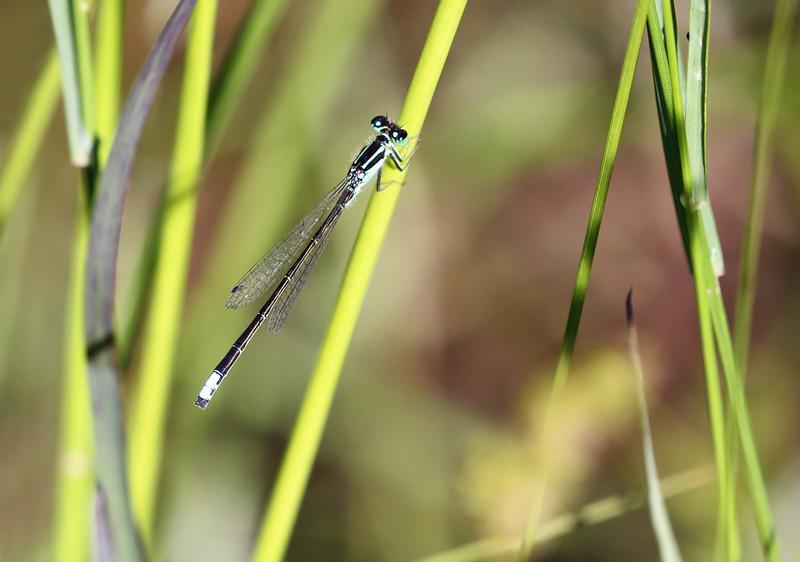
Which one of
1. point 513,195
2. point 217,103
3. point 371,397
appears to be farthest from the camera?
point 513,195

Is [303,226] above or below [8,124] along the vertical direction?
below

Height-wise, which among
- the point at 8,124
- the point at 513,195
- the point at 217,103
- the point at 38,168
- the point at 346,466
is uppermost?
the point at 8,124

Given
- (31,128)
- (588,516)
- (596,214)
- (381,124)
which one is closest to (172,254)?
(31,128)

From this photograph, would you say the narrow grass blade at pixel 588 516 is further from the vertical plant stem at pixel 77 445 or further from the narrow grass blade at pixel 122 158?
the narrow grass blade at pixel 122 158

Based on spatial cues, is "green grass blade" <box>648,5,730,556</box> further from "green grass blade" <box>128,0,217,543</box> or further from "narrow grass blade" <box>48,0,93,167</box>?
"narrow grass blade" <box>48,0,93,167</box>

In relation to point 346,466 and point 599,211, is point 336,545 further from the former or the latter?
point 599,211

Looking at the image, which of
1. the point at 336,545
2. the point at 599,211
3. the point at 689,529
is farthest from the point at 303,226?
the point at 689,529

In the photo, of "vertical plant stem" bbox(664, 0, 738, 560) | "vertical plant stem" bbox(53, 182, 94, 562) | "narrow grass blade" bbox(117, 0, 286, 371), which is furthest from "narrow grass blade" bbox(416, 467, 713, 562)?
"narrow grass blade" bbox(117, 0, 286, 371)

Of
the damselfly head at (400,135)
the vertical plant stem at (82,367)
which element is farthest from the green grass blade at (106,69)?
the damselfly head at (400,135)
